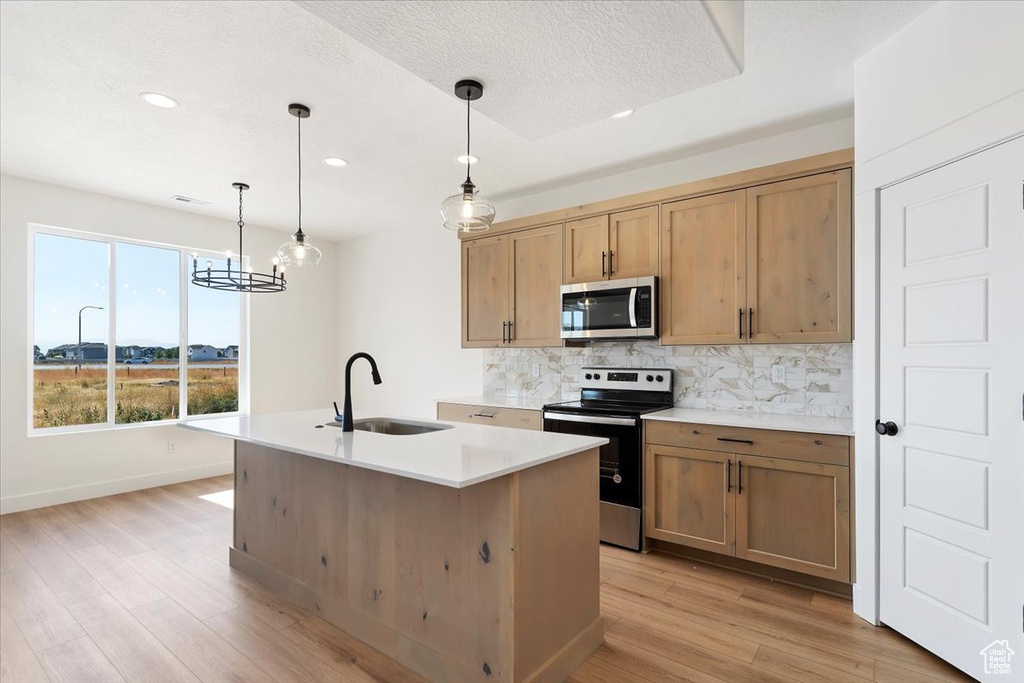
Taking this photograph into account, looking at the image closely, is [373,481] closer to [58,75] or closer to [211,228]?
[58,75]

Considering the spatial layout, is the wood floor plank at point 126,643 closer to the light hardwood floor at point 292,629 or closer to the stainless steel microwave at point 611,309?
the light hardwood floor at point 292,629

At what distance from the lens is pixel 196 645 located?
221 cm

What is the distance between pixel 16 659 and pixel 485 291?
11.5ft

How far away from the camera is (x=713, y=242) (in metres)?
3.21

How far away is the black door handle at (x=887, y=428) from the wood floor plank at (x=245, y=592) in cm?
291

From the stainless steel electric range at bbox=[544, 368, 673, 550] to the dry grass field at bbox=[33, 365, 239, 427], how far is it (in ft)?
12.8

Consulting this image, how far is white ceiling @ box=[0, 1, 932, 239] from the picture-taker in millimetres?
2084

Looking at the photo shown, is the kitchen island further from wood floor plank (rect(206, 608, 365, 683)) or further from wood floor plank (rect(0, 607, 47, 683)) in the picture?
wood floor plank (rect(0, 607, 47, 683))

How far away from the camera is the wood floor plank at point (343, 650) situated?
2018mm

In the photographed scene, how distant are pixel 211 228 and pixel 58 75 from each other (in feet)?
9.51

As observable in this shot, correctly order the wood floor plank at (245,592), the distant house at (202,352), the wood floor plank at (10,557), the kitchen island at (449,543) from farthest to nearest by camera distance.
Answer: the distant house at (202,352) → the wood floor plank at (10,557) → the wood floor plank at (245,592) → the kitchen island at (449,543)

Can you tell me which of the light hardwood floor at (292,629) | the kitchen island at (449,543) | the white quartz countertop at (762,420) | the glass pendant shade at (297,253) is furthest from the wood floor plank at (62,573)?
the white quartz countertop at (762,420)

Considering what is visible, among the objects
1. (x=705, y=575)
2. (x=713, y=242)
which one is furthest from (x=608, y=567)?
(x=713, y=242)

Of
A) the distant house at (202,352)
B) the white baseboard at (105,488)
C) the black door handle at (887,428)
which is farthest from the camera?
the distant house at (202,352)
